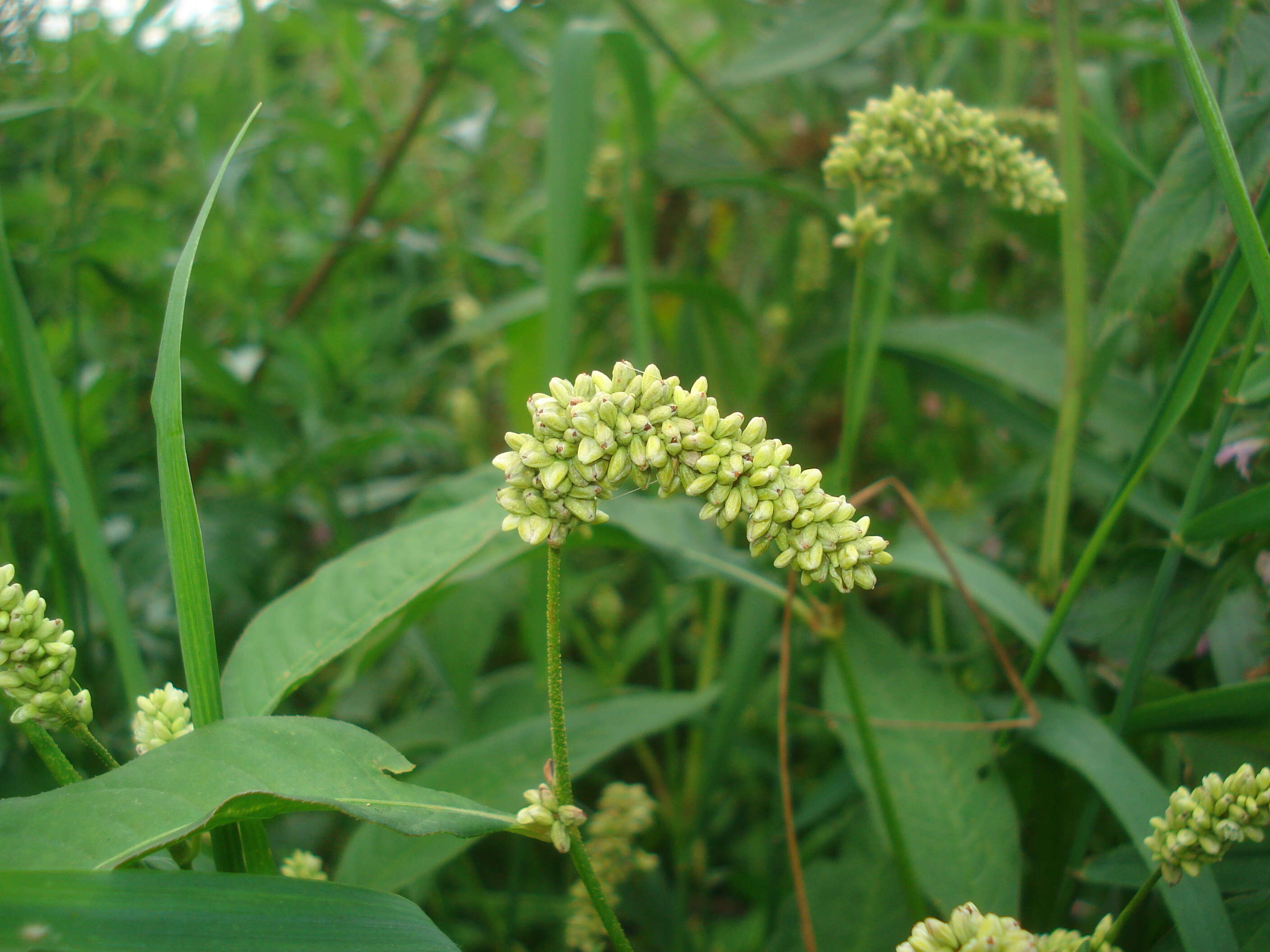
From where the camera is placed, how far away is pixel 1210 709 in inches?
30.5

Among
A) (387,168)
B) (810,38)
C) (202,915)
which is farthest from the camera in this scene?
(387,168)

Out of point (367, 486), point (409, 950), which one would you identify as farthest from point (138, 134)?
point (409, 950)

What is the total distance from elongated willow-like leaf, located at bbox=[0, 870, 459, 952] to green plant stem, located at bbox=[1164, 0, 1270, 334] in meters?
0.73

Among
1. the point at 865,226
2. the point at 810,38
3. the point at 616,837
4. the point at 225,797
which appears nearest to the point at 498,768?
the point at 616,837

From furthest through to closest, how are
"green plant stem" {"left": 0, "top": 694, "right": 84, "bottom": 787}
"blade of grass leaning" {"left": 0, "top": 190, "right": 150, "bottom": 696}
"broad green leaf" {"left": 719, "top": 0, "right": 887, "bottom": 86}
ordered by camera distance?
"broad green leaf" {"left": 719, "top": 0, "right": 887, "bottom": 86}
"blade of grass leaning" {"left": 0, "top": 190, "right": 150, "bottom": 696}
"green plant stem" {"left": 0, "top": 694, "right": 84, "bottom": 787}

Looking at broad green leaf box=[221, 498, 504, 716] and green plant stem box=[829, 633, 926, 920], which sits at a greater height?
broad green leaf box=[221, 498, 504, 716]

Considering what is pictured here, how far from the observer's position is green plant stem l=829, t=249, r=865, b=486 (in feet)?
2.90

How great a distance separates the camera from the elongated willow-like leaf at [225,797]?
1.54 feet

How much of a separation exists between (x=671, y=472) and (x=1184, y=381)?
0.56 meters

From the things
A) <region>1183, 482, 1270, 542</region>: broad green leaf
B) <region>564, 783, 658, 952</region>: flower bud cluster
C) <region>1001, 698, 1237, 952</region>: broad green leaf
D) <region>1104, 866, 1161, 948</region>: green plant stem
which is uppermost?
<region>1183, 482, 1270, 542</region>: broad green leaf

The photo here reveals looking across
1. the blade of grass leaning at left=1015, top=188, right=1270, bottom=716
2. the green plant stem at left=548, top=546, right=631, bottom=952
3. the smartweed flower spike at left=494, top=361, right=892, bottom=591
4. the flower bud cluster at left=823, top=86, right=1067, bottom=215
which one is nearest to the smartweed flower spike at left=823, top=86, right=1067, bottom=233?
the flower bud cluster at left=823, top=86, right=1067, bottom=215

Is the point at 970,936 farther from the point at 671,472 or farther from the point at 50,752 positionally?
the point at 50,752

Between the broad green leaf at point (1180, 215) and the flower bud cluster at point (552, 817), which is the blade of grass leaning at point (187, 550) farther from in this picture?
the broad green leaf at point (1180, 215)

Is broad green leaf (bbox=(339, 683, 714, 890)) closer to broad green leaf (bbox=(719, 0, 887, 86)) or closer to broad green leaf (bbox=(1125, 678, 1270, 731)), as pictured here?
broad green leaf (bbox=(1125, 678, 1270, 731))
